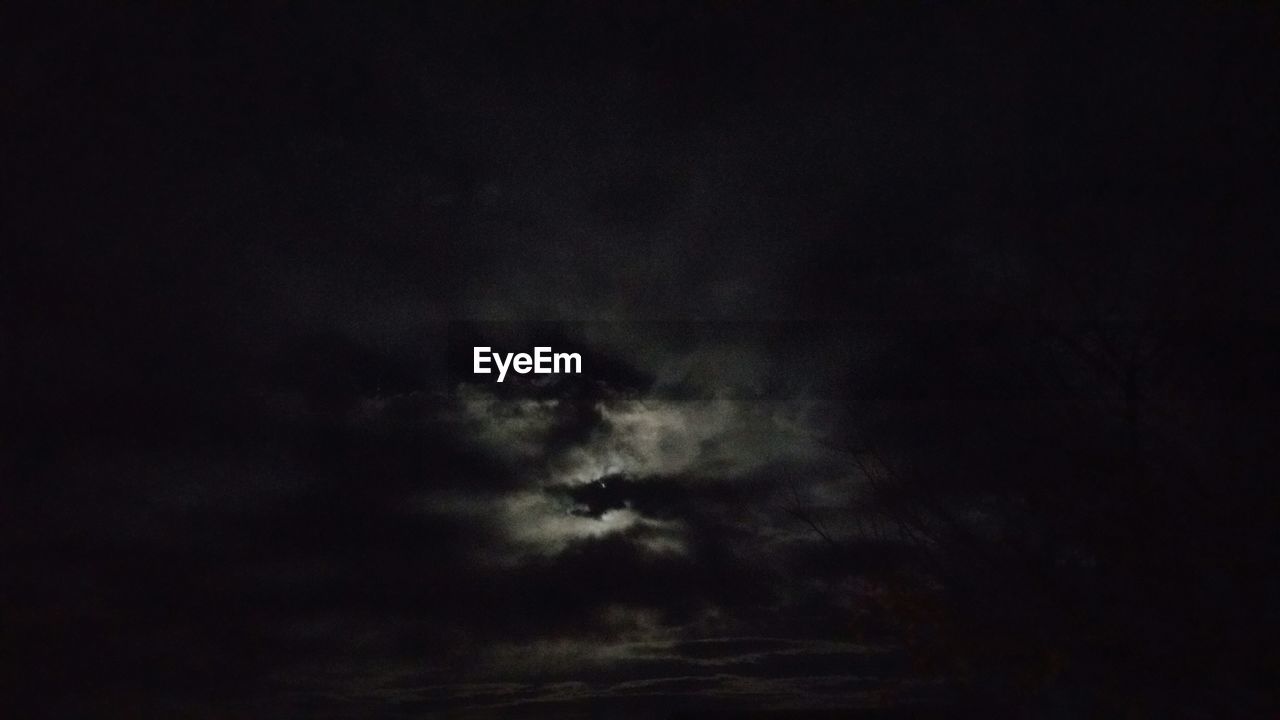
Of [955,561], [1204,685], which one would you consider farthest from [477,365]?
[1204,685]

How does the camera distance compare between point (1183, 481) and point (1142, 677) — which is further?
point (1142, 677)

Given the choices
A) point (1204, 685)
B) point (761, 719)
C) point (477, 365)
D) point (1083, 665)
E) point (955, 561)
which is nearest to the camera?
point (1204, 685)

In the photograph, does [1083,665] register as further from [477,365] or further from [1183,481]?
[477,365]

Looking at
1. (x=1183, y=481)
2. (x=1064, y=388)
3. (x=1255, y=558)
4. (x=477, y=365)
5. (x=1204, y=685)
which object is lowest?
(x=1204, y=685)

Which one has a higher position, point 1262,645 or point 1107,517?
point 1107,517

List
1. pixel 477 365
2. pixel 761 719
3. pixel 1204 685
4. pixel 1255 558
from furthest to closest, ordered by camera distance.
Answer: pixel 761 719, pixel 477 365, pixel 1204 685, pixel 1255 558

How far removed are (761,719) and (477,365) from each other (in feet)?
66.7

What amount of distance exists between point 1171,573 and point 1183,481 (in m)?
0.97

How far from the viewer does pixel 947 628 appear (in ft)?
52.7

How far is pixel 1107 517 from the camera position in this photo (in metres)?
13.8

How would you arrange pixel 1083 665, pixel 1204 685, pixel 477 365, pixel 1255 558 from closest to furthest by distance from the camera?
pixel 1255 558, pixel 1204 685, pixel 1083 665, pixel 477 365

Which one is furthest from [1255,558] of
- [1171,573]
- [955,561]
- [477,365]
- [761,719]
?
[761,719]

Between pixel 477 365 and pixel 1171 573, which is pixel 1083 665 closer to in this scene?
pixel 1171 573

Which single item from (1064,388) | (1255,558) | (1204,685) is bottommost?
(1204,685)
